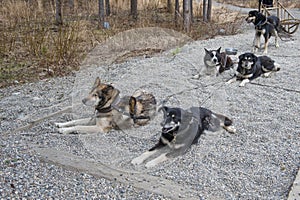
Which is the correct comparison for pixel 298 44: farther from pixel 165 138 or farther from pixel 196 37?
pixel 165 138

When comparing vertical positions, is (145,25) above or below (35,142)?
above

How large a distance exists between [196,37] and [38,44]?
4365mm

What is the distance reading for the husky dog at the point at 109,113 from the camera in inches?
137

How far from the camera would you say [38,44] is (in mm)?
6480

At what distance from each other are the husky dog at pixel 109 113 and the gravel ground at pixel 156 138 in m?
0.09

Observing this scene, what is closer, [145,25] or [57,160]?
[57,160]

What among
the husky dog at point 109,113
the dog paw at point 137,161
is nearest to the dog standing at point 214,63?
the husky dog at point 109,113

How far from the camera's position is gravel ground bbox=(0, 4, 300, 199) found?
256 cm

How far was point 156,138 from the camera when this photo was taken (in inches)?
134

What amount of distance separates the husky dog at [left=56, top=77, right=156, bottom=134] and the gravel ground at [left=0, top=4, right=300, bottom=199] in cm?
9

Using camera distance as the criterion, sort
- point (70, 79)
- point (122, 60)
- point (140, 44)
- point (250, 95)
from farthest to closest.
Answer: point (140, 44), point (122, 60), point (70, 79), point (250, 95)

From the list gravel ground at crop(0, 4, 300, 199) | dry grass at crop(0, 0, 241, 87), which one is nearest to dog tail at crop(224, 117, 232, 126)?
gravel ground at crop(0, 4, 300, 199)

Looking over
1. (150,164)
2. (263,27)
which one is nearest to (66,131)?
(150,164)

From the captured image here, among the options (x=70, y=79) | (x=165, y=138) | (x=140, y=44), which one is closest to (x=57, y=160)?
(x=165, y=138)
